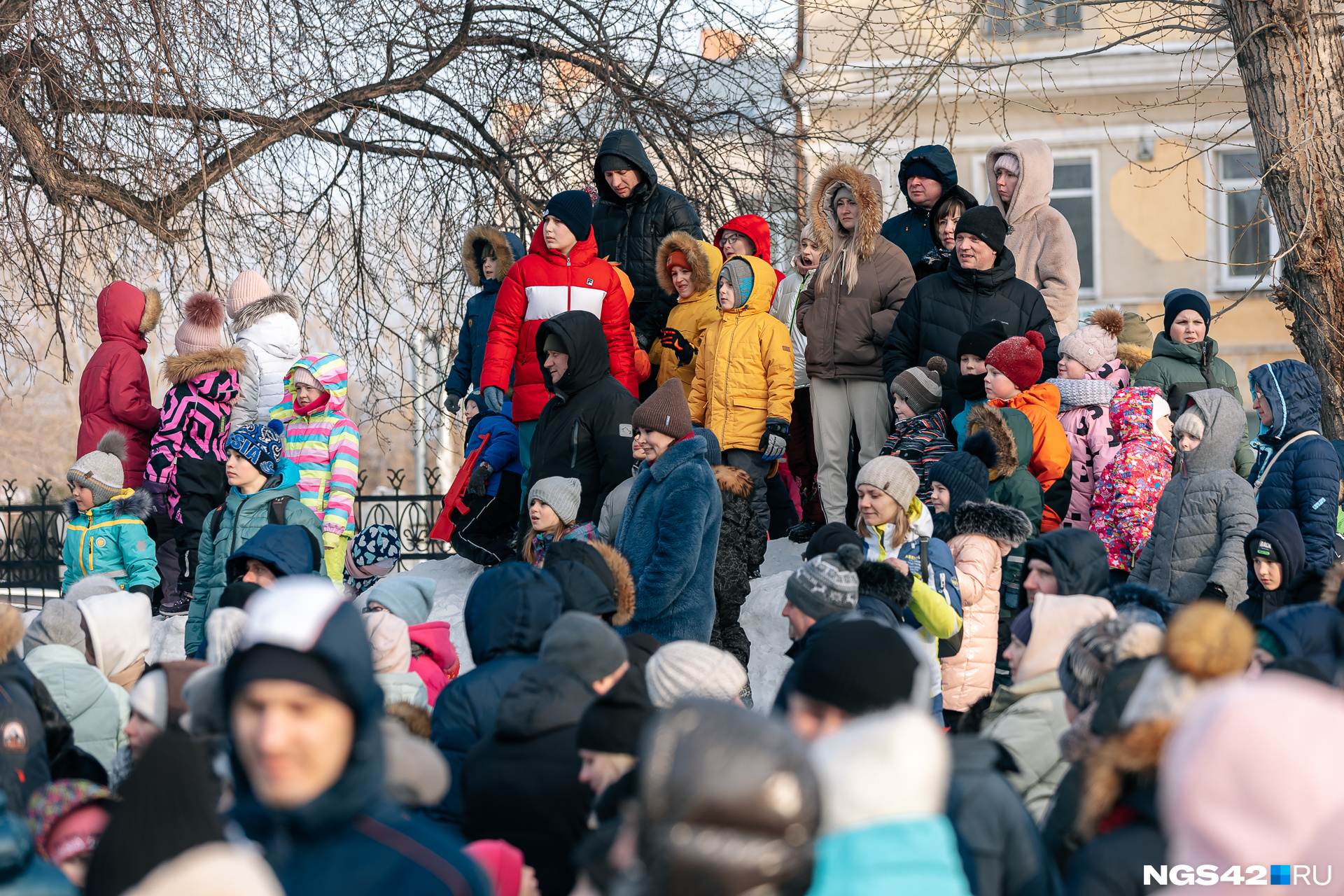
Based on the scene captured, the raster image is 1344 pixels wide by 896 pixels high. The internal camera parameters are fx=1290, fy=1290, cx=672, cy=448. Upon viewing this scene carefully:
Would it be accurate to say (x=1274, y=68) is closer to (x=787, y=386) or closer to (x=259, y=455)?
(x=787, y=386)

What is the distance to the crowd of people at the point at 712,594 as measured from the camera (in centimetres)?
187

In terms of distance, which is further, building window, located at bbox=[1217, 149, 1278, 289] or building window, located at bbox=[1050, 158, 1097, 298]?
building window, located at bbox=[1050, 158, 1097, 298]

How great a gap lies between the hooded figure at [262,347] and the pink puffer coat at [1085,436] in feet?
14.3

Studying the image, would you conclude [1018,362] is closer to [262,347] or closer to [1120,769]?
[1120,769]

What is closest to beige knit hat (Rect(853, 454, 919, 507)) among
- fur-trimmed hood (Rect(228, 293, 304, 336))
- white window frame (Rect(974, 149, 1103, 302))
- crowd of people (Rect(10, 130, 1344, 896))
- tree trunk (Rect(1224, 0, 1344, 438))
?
crowd of people (Rect(10, 130, 1344, 896))

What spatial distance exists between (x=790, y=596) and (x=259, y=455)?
10.1 feet

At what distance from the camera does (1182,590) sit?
5375mm

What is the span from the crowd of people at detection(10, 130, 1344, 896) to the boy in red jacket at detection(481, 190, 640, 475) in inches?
1.0

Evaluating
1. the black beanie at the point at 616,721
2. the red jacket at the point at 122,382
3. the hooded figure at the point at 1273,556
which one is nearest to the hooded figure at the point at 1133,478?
the hooded figure at the point at 1273,556

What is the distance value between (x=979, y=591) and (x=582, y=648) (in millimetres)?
2243

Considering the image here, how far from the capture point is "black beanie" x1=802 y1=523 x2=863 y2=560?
507 cm

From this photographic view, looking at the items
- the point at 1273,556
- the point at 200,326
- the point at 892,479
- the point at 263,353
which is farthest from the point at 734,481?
the point at 200,326

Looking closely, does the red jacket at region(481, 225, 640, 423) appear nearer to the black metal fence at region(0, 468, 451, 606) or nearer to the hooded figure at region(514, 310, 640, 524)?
the hooded figure at region(514, 310, 640, 524)

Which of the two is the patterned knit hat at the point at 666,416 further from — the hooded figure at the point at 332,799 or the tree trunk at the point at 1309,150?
the tree trunk at the point at 1309,150
